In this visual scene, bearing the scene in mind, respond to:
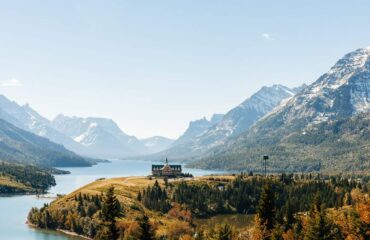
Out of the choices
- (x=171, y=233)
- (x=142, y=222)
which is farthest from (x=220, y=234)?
(x=171, y=233)

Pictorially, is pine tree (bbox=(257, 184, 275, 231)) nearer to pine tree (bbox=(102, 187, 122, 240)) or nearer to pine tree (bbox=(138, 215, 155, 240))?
pine tree (bbox=(138, 215, 155, 240))

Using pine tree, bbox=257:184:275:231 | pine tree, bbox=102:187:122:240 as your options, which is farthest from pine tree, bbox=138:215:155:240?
pine tree, bbox=257:184:275:231

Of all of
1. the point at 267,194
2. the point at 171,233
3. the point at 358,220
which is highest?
the point at 267,194

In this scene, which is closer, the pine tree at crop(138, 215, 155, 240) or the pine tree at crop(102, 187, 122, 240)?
the pine tree at crop(102, 187, 122, 240)

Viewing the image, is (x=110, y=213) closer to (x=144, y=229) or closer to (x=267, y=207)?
(x=144, y=229)

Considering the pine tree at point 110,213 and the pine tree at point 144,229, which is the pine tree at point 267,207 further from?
the pine tree at point 110,213

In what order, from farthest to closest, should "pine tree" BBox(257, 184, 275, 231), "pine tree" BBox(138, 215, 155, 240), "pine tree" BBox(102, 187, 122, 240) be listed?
"pine tree" BBox(257, 184, 275, 231), "pine tree" BBox(138, 215, 155, 240), "pine tree" BBox(102, 187, 122, 240)

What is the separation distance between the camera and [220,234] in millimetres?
122125

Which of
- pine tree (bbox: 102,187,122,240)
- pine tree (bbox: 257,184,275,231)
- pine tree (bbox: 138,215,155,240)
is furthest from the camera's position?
pine tree (bbox: 257,184,275,231)

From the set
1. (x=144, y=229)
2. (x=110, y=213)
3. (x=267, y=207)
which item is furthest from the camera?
(x=267, y=207)

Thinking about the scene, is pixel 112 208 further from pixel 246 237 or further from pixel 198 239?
pixel 246 237

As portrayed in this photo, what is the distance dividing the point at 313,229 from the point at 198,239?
46.6 meters

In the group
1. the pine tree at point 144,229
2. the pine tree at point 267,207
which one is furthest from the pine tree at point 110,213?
the pine tree at point 267,207

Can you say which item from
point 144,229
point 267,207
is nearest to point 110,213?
point 144,229
